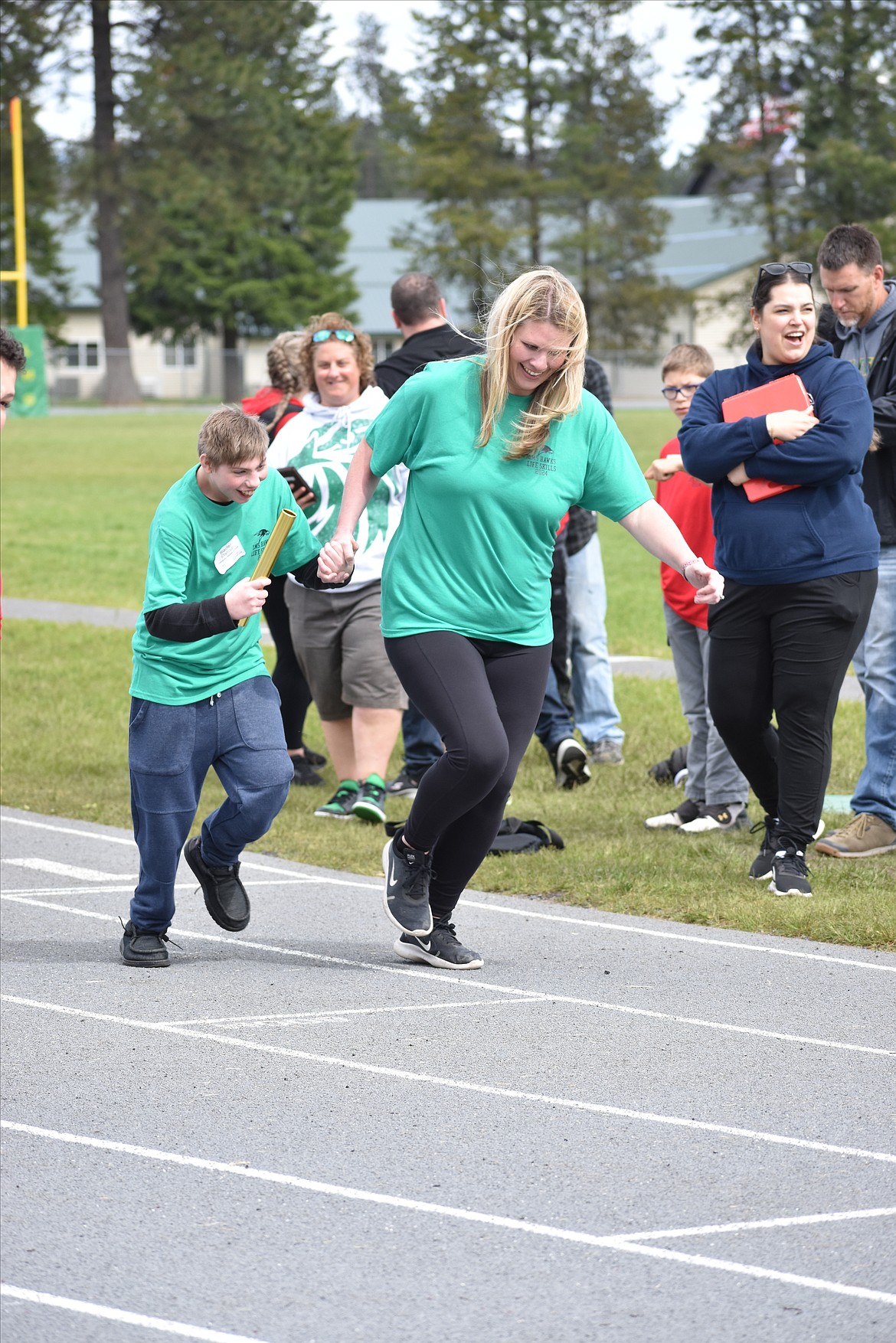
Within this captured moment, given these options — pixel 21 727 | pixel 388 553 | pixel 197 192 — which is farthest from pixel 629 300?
pixel 388 553

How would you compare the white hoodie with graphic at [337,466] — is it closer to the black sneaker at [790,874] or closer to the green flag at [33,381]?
the black sneaker at [790,874]

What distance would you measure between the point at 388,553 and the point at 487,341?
29.2 inches

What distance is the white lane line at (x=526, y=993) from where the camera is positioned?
16.5ft

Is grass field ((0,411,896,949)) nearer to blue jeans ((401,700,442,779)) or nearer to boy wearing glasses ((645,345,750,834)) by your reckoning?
boy wearing glasses ((645,345,750,834))

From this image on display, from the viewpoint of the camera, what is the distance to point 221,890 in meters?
5.84

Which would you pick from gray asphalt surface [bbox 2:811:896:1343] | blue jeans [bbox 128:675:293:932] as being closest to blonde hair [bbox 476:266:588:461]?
blue jeans [bbox 128:675:293:932]

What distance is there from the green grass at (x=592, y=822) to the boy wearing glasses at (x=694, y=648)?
0.19 metres

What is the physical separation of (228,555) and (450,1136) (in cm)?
203

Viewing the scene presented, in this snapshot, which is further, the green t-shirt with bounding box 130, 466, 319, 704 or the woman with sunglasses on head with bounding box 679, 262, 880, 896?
the woman with sunglasses on head with bounding box 679, 262, 880, 896

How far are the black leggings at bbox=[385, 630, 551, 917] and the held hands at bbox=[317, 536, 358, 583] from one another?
0.27 m

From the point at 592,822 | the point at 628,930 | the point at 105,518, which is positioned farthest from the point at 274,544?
the point at 105,518

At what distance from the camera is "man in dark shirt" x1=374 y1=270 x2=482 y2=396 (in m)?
7.99

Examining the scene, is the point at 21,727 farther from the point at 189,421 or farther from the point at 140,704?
the point at 189,421

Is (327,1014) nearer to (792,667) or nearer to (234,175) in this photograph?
(792,667)
